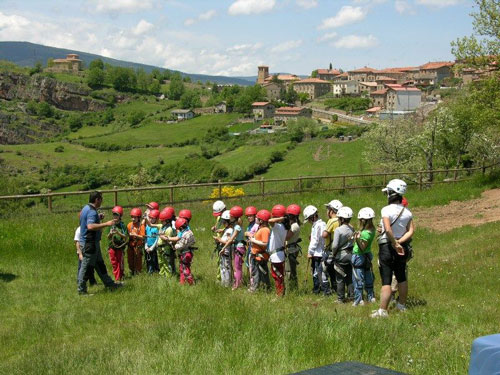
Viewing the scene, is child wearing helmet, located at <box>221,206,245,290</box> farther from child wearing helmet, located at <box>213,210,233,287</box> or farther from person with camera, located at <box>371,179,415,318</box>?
person with camera, located at <box>371,179,415,318</box>

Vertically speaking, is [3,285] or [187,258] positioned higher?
[187,258]

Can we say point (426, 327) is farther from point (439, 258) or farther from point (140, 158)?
point (140, 158)

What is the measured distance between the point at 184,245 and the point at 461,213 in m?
12.8

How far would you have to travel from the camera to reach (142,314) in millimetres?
8031

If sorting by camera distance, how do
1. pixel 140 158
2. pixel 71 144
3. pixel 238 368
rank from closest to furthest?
pixel 238 368 < pixel 140 158 < pixel 71 144

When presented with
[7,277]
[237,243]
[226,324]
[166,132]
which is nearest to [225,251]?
[237,243]

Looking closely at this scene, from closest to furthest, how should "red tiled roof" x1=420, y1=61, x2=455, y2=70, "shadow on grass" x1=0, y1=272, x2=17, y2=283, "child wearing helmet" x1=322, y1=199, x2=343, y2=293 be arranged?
"child wearing helmet" x1=322, y1=199, x2=343, y2=293, "shadow on grass" x1=0, y1=272, x2=17, y2=283, "red tiled roof" x1=420, y1=61, x2=455, y2=70

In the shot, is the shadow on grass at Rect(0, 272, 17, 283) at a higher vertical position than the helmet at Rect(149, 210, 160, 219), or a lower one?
lower

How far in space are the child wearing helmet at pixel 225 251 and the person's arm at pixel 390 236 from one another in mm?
3142

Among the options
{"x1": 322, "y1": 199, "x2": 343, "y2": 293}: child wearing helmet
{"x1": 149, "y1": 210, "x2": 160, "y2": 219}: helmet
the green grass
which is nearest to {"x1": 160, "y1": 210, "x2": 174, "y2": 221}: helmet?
{"x1": 149, "y1": 210, "x2": 160, "y2": 219}: helmet

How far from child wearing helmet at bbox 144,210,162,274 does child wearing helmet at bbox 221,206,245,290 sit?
1890 millimetres

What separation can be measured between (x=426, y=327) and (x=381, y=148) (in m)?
41.2

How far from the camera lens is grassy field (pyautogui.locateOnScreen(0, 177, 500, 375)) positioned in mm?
5492

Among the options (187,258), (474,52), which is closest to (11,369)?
(187,258)
